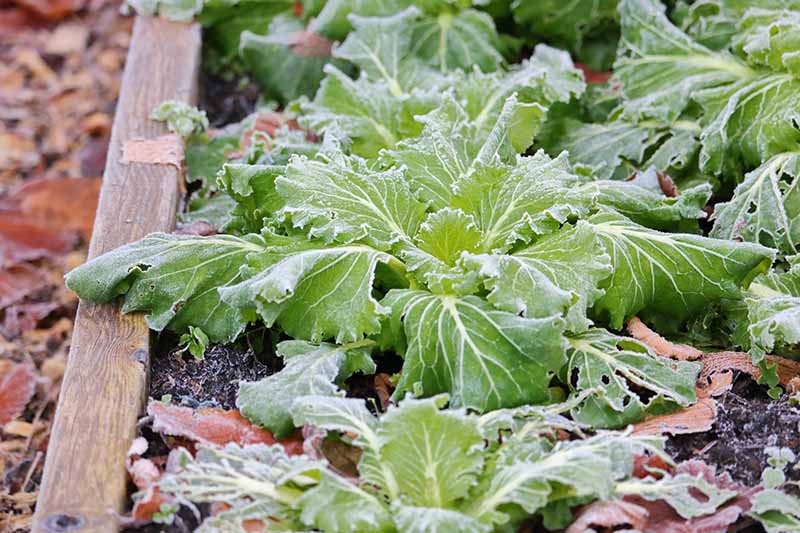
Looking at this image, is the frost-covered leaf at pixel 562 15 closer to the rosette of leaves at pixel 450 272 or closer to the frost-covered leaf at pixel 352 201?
the rosette of leaves at pixel 450 272

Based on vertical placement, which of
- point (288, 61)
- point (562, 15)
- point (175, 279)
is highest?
point (562, 15)

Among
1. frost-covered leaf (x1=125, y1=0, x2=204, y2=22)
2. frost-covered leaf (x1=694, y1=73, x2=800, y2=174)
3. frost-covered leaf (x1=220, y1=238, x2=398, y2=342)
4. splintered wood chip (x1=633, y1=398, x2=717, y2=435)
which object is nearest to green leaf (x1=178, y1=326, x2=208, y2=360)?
frost-covered leaf (x1=220, y1=238, x2=398, y2=342)

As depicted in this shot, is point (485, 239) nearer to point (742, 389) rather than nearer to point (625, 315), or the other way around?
point (625, 315)

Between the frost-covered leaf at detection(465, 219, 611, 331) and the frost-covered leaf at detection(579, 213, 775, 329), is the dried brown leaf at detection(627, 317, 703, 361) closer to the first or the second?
the frost-covered leaf at detection(579, 213, 775, 329)

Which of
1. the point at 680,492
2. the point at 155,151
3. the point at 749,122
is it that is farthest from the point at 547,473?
the point at 155,151

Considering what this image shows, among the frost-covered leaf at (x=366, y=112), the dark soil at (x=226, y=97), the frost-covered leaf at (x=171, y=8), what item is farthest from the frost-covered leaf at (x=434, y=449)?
the frost-covered leaf at (x=171, y=8)

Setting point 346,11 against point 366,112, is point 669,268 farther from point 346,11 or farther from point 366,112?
point 346,11
